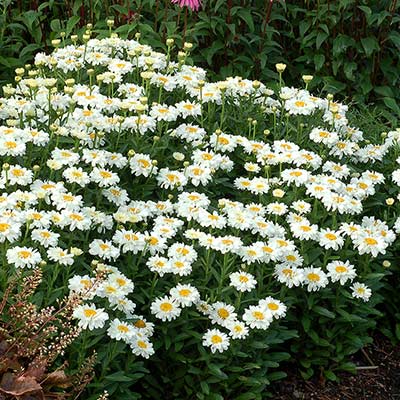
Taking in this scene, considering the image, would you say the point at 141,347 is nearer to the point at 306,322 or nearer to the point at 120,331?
the point at 120,331

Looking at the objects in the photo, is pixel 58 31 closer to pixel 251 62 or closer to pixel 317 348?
pixel 251 62

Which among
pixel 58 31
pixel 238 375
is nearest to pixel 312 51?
pixel 58 31

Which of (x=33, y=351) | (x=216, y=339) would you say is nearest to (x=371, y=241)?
(x=216, y=339)

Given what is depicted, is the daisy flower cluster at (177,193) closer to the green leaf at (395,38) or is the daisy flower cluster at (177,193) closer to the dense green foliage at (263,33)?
the dense green foliage at (263,33)

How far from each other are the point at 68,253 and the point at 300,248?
92 centimetres

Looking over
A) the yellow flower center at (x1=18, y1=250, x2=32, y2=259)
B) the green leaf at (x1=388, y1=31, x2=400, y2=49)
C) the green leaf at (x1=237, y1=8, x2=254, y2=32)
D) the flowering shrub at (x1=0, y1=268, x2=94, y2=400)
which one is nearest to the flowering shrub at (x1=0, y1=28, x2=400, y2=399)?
the yellow flower center at (x1=18, y1=250, x2=32, y2=259)

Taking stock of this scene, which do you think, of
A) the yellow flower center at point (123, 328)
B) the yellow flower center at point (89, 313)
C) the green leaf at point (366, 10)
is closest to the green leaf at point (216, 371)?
the yellow flower center at point (123, 328)

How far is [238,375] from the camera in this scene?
3277 mm

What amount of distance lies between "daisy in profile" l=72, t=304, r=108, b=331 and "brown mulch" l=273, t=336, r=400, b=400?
0.90m

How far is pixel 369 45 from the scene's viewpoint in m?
5.22

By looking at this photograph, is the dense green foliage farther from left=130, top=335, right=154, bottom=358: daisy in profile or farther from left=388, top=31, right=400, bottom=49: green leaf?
left=130, top=335, right=154, bottom=358: daisy in profile

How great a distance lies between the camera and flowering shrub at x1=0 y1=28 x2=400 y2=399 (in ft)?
10.5

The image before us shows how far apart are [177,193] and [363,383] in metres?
1.08

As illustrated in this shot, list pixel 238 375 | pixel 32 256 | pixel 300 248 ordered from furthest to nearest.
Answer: pixel 300 248 < pixel 238 375 < pixel 32 256
